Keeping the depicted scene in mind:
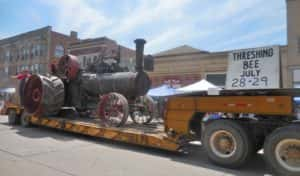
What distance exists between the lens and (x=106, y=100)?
8.62 meters

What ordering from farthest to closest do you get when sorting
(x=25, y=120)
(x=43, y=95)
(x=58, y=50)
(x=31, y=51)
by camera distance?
(x=31, y=51)
(x=58, y=50)
(x=25, y=120)
(x=43, y=95)

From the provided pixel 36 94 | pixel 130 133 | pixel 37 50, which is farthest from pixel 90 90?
pixel 37 50

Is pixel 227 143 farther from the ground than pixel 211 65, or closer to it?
closer to it

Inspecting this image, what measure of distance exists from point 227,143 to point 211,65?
14.8m

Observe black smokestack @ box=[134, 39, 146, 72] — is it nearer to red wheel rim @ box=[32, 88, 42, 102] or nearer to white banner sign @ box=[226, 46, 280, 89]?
white banner sign @ box=[226, 46, 280, 89]

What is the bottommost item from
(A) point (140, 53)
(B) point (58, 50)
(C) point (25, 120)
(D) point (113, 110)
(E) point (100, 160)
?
(E) point (100, 160)

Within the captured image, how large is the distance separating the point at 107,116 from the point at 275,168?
518cm

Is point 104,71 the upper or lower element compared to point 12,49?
lower

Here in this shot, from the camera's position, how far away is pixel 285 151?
4996 millimetres

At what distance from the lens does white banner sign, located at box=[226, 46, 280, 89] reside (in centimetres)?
540

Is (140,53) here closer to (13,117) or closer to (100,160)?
(100,160)

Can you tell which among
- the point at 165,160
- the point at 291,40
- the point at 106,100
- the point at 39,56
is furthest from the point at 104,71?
the point at 39,56

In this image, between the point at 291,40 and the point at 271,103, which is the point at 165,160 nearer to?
the point at 271,103

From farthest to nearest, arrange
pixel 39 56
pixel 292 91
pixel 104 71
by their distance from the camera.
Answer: pixel 39 56, pixel 104 71, pixel 292 91
